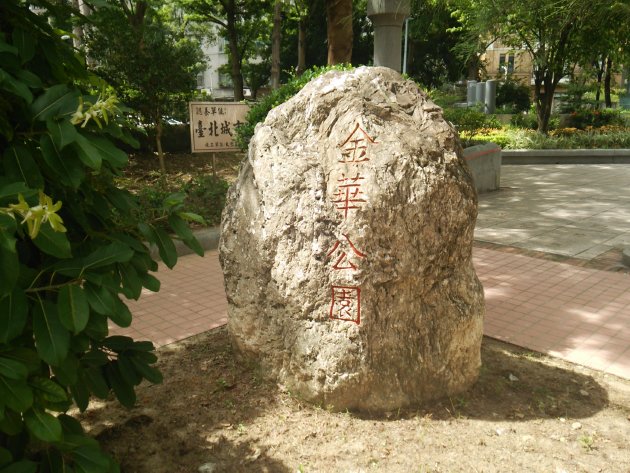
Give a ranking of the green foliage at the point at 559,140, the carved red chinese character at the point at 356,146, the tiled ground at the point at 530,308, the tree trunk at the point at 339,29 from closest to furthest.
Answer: the carved red chinese character at the point at 356,146 < the tiled ground at the point at 530,308 < the tree trunk at the point at 339,29 < the green foliage at the point at 559,140

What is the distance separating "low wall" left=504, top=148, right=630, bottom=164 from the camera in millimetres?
15750

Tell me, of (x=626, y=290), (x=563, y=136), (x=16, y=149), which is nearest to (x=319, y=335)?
(x=16, y=149)

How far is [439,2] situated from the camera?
8586 mm

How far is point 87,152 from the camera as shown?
5.72 feet

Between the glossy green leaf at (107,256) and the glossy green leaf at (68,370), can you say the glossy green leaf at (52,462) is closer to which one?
the glossy green leaf at (68,370)

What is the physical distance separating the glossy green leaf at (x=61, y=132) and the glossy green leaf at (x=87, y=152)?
0.02 m

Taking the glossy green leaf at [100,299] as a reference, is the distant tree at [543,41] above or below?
above

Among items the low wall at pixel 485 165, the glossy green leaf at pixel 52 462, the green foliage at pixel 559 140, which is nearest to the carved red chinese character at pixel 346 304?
the glossy green leaf at pixel 52 462

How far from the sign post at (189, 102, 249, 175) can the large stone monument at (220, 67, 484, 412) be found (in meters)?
5.13

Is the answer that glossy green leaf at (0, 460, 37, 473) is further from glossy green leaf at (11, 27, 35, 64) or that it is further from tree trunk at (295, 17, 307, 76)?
tree trunk at (295, 17, 307, 76)

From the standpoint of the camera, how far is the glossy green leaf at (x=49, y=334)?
1.77m

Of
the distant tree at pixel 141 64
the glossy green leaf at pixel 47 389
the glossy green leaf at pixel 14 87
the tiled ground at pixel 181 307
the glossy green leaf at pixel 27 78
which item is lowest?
the tiled ground at pixel 181 307

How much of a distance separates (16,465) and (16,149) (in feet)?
3.64

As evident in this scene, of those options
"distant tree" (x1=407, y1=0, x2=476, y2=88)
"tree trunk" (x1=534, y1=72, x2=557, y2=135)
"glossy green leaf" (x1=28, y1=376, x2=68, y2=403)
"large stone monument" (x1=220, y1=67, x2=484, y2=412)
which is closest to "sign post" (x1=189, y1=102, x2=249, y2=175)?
"large stone monument" (x1=220, y1=67, x2=484, y2=412)
